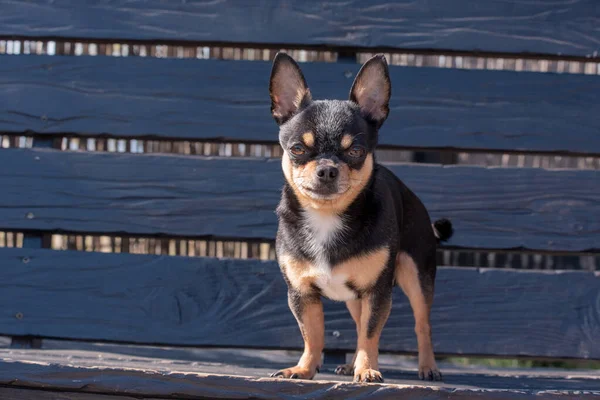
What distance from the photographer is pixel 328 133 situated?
2525 millimetres

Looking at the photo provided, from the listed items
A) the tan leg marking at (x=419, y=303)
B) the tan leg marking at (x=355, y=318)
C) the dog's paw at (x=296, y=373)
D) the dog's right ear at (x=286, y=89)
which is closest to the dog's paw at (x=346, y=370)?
the tan leg marking at (x=355, y=318)

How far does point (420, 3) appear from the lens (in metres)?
3.49

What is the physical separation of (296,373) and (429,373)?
58 cm

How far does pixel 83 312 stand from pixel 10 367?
119cm

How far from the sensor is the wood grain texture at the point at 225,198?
11.2ft

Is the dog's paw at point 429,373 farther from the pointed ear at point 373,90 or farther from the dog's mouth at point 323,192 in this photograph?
the pointed ear at point 373,90

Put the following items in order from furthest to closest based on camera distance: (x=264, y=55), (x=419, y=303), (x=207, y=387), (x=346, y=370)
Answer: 1. (x=264, y=55)
2. (x=346, y=370)
3. (x=419, y=303)
4. (x=207, y=387)

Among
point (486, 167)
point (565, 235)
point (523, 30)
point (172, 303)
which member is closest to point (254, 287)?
point (172, 303)

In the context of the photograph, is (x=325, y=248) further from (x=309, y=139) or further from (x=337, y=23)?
(x=337, y=23)

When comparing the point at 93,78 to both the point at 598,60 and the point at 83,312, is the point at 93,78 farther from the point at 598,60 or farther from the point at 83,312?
the point at 598,60

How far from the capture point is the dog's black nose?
2.43 m

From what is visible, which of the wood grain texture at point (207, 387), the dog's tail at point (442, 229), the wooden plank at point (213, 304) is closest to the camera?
the wood grain texture at point (207, 387)

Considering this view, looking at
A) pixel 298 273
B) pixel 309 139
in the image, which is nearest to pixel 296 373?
pixel 298 273

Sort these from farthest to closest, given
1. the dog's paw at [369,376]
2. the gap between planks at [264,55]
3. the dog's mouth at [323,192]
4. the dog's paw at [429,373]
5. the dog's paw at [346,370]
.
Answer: the gap between planks at [264,55] < the dog's paw at [346,370] < the dog's paw at [429,373] < the dog's mouth at [323,192] < the dog's paw at [369,376]
